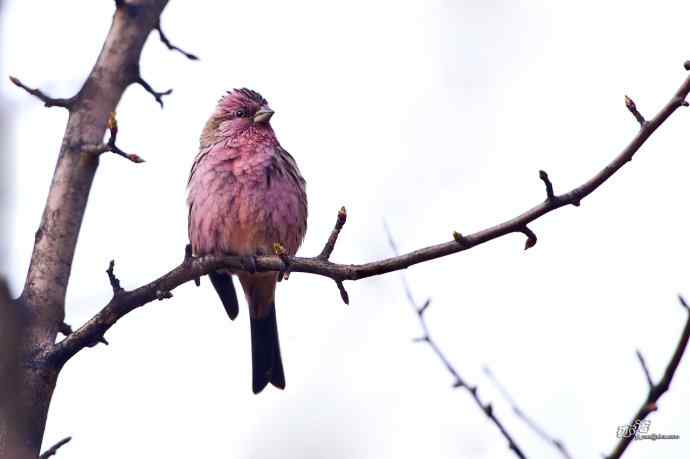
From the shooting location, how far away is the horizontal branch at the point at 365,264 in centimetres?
361

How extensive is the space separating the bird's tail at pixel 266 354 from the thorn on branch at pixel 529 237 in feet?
12.1

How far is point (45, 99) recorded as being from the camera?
4.47m

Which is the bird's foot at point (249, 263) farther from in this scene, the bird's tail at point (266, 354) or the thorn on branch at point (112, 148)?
the bird's tail at point (266, 354)

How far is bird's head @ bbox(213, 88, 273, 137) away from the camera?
774 centimetres

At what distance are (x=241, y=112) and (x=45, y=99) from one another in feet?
11.6

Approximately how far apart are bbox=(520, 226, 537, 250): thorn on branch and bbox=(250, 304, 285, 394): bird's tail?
3678mm

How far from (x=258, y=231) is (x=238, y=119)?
1365 mm

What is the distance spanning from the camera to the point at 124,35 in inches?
186

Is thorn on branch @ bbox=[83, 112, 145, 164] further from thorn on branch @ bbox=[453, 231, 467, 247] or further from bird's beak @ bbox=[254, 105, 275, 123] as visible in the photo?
bird's beak @ bbox=[254, 105, 275, 123]

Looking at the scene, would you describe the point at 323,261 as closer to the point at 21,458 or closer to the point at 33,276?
the point at 33,276

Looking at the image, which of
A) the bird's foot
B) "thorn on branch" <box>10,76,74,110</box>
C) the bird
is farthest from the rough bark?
the bird

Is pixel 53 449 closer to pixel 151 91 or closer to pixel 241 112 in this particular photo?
pixel 151 91

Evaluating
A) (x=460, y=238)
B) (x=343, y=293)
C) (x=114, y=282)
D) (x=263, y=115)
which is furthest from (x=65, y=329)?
(x=263, y=115)

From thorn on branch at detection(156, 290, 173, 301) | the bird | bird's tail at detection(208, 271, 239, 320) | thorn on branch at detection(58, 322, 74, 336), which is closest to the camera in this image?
thorn on branch at detection(58, 322, 74, 336)
